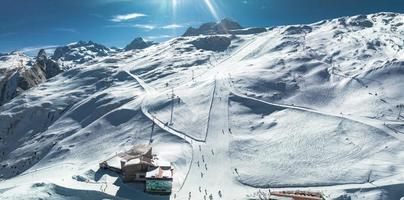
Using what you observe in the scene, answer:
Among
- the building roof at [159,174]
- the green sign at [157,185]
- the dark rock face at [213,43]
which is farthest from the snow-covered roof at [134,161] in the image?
the dark rock face at [213,43]

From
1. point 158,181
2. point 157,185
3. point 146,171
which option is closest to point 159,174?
point 158,181

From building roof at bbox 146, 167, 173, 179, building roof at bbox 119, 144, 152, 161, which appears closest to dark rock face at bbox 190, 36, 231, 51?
building roof at bbox 119, 144, 152, 161

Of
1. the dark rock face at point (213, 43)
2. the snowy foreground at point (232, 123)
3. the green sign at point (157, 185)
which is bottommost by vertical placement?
the green sign at point (157, 185)

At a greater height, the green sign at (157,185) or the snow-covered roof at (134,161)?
the snow-covered roof at (134,161)

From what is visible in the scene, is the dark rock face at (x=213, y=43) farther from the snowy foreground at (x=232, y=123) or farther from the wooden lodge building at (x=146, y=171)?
the wooden lodge building at (x=146, y=171)

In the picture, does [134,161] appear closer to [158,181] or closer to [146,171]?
[146,171]

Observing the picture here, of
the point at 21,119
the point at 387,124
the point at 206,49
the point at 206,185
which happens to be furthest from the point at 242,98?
the point at 206,49

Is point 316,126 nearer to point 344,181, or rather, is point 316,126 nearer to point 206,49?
point 344,181

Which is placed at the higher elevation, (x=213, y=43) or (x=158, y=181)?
(x=213, y=43)
